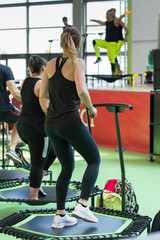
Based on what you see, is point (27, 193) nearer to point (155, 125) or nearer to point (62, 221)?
point (62, 221)

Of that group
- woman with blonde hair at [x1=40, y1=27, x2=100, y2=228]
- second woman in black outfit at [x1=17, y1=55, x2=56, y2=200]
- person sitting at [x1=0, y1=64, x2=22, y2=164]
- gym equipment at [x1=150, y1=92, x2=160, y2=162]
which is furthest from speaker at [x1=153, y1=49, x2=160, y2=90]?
woman with blonde hair at [x1=40, y1=27, x2=100, y2=228]

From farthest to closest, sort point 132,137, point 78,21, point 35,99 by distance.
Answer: point 78,21 < point 132,137 < point 35,99

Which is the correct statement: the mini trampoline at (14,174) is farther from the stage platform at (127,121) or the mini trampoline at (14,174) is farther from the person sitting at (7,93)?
the stage platform at (127,121)

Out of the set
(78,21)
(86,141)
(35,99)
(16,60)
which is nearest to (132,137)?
(35,99)

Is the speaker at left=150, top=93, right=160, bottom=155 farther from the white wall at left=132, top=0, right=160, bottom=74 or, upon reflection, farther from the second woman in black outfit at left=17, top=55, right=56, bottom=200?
the white wall at left=132, top=0, right=160, bottom=74

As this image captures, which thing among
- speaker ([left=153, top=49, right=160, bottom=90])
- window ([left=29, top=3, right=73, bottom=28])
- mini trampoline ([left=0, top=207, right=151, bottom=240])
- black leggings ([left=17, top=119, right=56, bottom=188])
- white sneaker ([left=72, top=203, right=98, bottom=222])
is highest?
window ([left=29, top=3, right=73, bottom=28])

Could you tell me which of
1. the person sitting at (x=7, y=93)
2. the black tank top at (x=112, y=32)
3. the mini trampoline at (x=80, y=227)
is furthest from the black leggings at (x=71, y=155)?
the black tank top at (x=112, y=32)

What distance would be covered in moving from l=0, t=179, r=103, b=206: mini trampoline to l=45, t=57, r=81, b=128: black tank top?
0.88 m

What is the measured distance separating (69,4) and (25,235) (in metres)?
12.5

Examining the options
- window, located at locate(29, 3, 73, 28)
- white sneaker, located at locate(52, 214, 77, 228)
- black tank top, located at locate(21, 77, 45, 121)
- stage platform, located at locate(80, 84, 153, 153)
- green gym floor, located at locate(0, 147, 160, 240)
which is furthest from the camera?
window, located at locate(29, 3, 73, 28)

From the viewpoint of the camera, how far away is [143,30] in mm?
Result: 11297

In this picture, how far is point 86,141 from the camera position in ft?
7.93

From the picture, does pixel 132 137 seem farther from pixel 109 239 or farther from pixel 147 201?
pixel 109 239

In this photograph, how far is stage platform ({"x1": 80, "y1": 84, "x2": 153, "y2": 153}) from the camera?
21.6 ft
